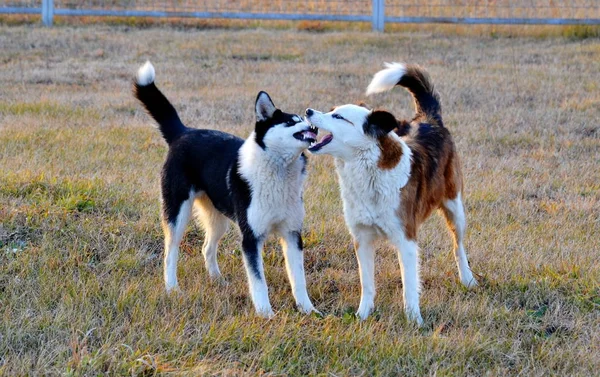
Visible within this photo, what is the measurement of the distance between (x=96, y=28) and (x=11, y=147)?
9.71 m

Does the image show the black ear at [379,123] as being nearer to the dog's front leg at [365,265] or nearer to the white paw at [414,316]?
the dog's front leg at [365,265]

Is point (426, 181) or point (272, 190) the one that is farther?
point (426, 181)

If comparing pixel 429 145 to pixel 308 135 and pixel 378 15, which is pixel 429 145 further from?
pixel 378 15

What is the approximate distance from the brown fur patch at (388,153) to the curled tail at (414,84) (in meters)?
0.80

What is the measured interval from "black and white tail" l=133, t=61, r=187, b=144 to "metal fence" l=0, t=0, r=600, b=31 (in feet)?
40.5

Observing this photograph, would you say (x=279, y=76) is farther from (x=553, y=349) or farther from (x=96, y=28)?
(x=553, y=349)

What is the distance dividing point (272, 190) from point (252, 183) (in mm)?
138

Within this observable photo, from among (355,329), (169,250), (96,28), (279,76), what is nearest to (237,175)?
(169,250)

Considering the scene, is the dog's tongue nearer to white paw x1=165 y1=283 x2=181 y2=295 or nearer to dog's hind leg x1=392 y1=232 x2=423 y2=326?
dog's hind leg x1=392 y1=232 x2=423 y2=326

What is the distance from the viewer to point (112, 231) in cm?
546

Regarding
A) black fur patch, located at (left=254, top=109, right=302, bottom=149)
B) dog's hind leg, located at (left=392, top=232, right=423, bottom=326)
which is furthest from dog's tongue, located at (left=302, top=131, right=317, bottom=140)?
dog's hind leg, located at (left=392, top=232, right=423, bottom=326)

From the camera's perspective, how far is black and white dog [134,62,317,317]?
4.52m

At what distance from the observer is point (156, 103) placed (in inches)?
202

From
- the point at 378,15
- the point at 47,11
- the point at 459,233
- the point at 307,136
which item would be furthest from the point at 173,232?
the point at 47,11
